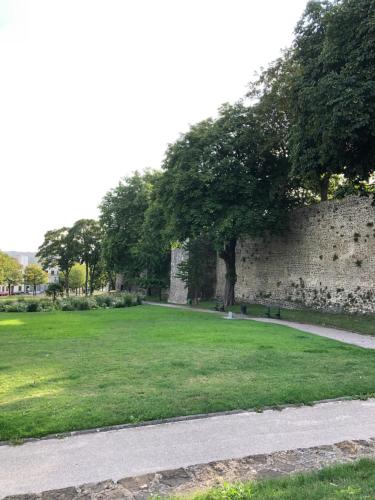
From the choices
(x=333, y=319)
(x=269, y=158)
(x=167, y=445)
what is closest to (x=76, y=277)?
(x=269, y=158)

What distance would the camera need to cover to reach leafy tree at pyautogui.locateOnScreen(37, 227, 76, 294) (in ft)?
191

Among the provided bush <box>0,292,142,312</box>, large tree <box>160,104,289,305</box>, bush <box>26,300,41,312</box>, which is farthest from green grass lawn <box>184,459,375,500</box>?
bush <box>26,300,41,312</box>

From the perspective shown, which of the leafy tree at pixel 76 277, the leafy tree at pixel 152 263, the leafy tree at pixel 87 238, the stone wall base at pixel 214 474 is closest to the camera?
the stone wall base at pixel 214 474

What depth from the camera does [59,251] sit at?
59562 millimetres

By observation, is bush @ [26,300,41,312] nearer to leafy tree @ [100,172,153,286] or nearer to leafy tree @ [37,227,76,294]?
leafy tree @ [100,172,153,286]

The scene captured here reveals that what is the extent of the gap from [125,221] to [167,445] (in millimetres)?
38270

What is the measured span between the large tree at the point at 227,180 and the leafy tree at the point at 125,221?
18026 mm

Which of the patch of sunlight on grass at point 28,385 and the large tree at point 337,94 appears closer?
the patch of sunlight on grass at point 28,385

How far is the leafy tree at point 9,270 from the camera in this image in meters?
64.9

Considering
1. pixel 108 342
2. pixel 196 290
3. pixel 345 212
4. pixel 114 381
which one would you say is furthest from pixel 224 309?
pixel 114 381

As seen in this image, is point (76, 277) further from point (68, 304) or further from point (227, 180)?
point (227, 180)

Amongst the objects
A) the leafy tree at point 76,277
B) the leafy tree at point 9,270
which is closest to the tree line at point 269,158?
the leafy tree at point 76,277

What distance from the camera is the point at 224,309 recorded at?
995 inches

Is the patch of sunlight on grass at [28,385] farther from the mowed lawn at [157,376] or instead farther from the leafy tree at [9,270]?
the leafy tree at [9,270]
